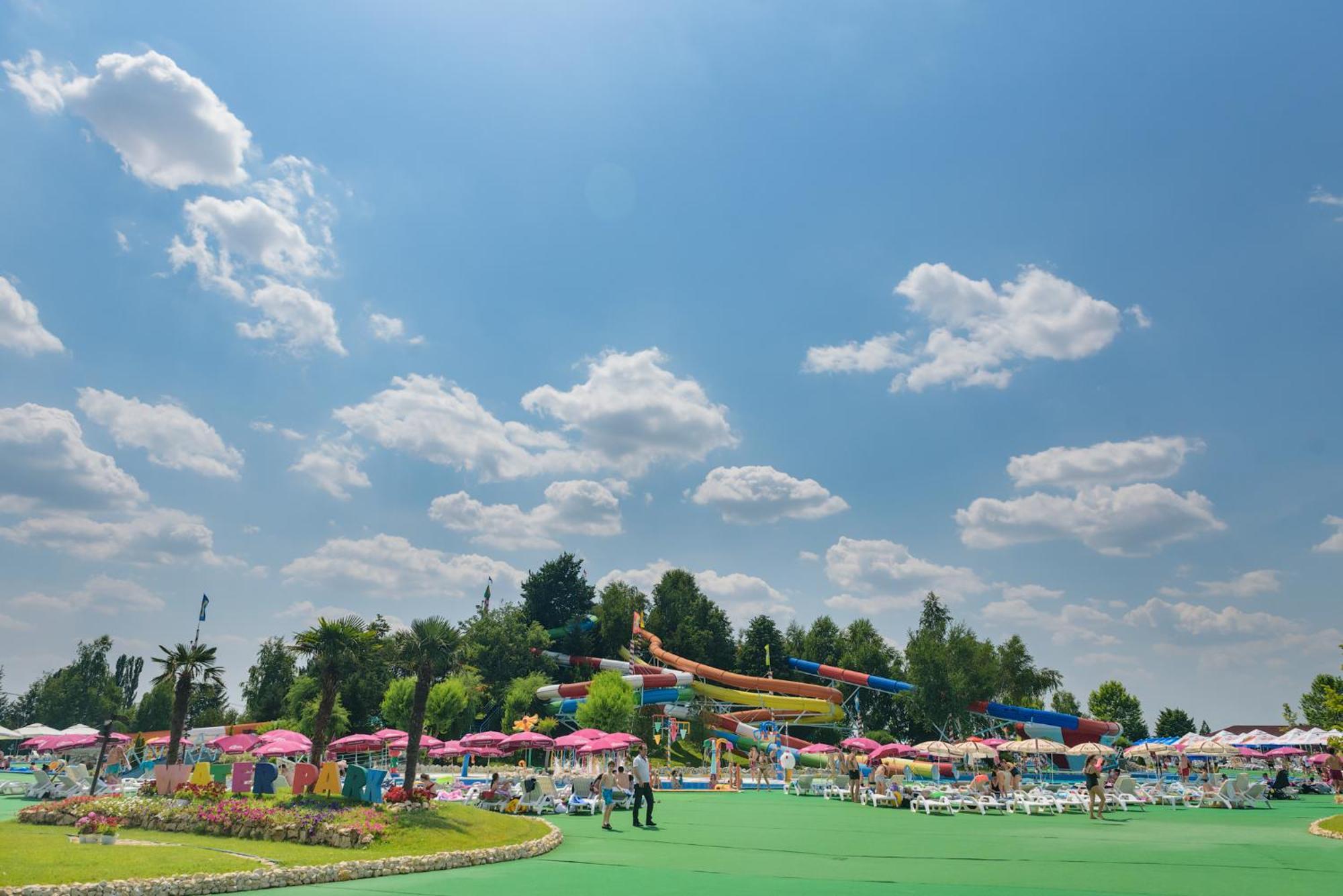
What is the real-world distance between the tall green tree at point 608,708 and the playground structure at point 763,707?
6.63 meters

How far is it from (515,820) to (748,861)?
6.38 meters

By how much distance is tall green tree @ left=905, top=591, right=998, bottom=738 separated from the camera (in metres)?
56.8

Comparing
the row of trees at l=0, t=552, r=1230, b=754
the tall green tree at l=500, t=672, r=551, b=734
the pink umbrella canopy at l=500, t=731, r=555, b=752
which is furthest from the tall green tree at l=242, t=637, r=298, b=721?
the pink umbrella canopy at l=500, t=731, r=555, b=752

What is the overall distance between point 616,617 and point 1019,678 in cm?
3778

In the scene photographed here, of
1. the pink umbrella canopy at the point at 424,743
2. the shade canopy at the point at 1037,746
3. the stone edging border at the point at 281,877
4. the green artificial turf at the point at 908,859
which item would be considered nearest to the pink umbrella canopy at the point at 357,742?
the pink umbrella canopy at the point at 424,743

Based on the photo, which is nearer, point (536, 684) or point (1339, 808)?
point (1339, 808)

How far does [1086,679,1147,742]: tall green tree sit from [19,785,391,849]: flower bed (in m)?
90.0

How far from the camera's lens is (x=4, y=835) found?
15969 millimetres

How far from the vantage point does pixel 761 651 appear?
265 ft

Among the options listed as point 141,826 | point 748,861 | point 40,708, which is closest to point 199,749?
point 141,826

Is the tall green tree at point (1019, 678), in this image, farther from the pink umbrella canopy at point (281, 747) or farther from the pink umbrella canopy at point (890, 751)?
the pink umbrella canopy at point (281, 747)

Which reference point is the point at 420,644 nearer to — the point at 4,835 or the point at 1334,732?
the point at 4,835

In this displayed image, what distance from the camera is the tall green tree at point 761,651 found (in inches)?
3137

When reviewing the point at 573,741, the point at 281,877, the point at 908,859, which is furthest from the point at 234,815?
the point at 573,741
